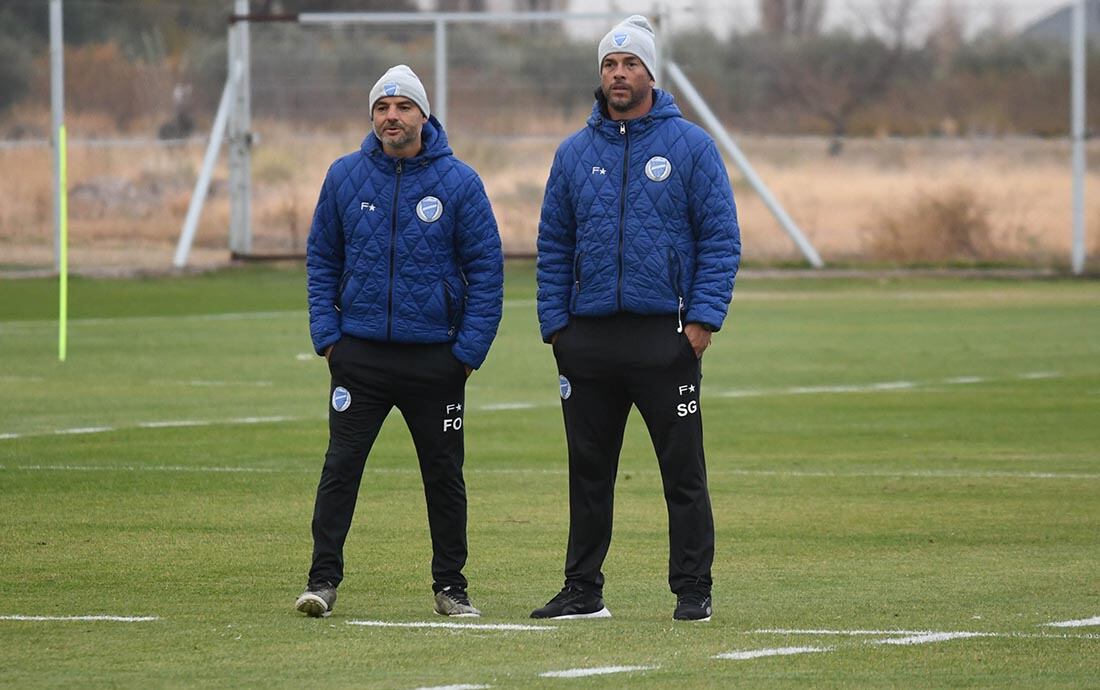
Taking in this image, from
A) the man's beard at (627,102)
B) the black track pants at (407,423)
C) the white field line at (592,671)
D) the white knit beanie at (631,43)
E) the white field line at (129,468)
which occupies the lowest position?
the white field line at (129,468)

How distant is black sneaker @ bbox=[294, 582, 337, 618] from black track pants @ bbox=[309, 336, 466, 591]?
0.12 metres

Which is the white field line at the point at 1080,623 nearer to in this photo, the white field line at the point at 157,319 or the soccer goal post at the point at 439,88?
the white field line at the point at 157,319

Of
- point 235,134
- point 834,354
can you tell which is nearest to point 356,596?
point 834,354

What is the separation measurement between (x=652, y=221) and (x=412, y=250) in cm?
91

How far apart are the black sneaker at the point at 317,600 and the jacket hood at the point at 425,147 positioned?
1583 millimetres

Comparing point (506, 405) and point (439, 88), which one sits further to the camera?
point (439, 88)

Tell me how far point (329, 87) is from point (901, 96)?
44.2 feet

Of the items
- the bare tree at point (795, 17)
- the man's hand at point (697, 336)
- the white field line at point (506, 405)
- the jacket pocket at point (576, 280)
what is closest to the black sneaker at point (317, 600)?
the jacket pocket at point (576, 280)

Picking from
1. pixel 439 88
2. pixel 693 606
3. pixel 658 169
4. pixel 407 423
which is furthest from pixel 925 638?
pixel 439 88

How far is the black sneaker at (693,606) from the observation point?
→ 840cm

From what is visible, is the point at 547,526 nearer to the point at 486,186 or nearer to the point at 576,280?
the point at 576,280

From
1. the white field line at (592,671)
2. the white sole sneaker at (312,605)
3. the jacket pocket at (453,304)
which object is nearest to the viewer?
the white field line at (592,671)

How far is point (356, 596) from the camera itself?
906 cm

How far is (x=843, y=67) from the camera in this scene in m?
45.0
